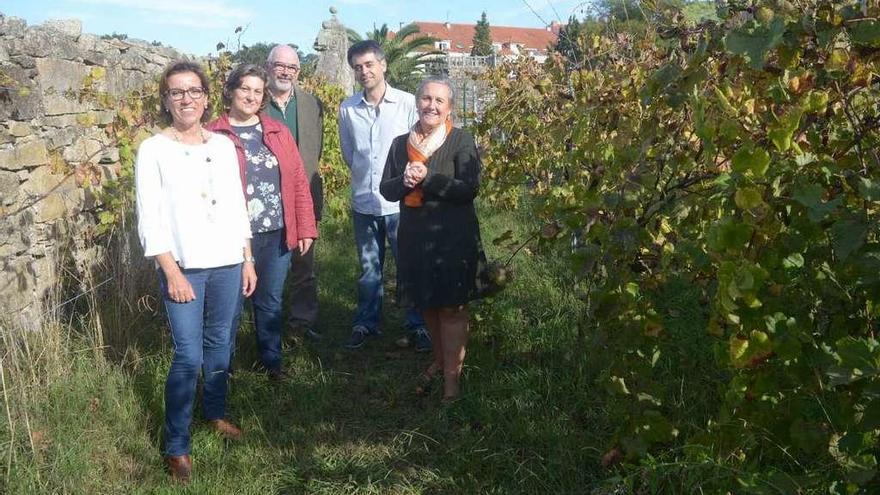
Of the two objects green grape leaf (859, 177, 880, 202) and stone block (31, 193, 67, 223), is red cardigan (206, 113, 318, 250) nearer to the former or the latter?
stone block (31, 193, 67, 223)

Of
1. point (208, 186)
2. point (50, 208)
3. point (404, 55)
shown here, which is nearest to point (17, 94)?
point (50, 208)

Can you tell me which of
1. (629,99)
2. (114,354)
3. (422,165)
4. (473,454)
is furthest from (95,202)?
(629,99)

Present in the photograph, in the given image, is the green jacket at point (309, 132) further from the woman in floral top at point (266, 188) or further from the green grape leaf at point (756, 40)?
the green grape leaf at point (756, 40)

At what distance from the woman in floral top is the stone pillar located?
8834mm

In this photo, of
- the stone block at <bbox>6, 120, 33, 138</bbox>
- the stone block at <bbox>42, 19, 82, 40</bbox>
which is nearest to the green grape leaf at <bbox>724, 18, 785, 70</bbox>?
the stone block at <bbox>6, 120, 33, 138</bbox>

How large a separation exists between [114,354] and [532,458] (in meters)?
2.25

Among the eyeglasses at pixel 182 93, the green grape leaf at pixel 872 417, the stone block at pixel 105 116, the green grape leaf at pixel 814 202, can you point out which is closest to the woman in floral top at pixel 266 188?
the eyeglasses at pixel 182 93

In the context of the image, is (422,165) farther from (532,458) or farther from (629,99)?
(532,458)

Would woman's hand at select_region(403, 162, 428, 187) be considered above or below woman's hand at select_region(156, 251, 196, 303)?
above

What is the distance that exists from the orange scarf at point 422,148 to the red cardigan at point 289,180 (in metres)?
0.62

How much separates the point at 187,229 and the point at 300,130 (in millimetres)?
1762

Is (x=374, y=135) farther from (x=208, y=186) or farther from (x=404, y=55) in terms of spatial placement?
(x=404, y=55)

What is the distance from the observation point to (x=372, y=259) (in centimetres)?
486

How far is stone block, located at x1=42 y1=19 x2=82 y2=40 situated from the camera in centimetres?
504
